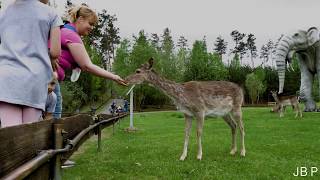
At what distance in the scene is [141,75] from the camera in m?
8.85

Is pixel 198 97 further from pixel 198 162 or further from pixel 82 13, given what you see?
pixel 82 13

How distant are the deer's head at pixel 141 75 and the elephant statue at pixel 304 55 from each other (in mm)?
17383

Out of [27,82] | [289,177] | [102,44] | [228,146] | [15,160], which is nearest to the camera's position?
[15,160]

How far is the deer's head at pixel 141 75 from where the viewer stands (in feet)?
28.8

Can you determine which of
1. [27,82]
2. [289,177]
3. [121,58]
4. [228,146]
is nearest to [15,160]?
[27,82]

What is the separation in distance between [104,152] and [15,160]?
716 cm

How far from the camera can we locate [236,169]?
7.39m

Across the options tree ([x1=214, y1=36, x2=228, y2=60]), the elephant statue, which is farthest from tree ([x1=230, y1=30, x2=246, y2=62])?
the elephant statue

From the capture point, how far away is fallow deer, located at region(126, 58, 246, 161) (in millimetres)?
8938

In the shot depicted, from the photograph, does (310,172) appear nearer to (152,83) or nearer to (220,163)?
(220,163)

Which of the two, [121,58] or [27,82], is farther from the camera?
[121,58]

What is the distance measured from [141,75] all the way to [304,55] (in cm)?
1993

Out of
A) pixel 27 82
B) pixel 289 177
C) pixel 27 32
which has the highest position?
pixel 27 32

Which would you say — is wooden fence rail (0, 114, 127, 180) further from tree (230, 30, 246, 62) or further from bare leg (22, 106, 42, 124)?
tree (230, 30, 246, 62)
